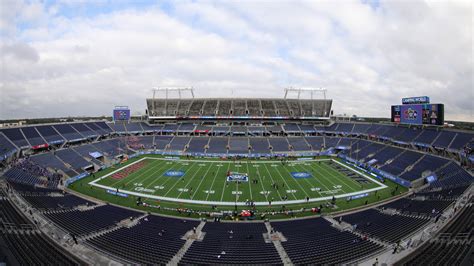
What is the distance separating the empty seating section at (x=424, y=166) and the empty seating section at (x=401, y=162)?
55.5 inches

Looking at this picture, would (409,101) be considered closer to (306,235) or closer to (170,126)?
(306,235)

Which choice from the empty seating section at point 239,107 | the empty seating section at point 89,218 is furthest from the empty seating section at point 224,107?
the empty seating section at point 89,218

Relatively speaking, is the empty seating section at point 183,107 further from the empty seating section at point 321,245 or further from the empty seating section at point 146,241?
the empty seating section at point 321,245

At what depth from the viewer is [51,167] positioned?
40.1 metres

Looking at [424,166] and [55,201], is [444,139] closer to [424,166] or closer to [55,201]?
[424,166]

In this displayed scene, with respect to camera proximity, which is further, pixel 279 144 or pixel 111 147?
Answer: pixel 279 144

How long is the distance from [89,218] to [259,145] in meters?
43.6

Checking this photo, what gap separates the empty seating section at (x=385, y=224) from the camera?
63.9ft

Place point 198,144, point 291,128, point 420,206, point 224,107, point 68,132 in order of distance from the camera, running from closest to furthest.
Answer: point 420,206 < point 68,132 < point 198,144 < point 291,128 < point 224,107

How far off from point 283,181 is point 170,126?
151 ft

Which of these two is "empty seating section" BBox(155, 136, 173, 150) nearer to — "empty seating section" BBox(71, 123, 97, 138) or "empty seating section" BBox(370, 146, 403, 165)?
"empty seating section" BBox(71, 123, 97, 138)

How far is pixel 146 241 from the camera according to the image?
61.2ft

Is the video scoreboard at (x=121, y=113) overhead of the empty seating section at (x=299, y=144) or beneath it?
overhead

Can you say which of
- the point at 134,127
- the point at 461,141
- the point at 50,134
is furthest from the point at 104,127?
the point at 461,141
